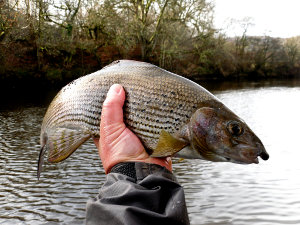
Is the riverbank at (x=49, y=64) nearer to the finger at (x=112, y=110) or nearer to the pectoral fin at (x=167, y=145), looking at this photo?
the finger at (x=112, y=110)

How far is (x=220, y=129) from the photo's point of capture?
2219 mm

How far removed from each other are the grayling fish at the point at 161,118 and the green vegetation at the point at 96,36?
22.5 metres

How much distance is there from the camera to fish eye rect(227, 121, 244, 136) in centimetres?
217

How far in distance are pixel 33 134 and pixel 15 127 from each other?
165 centimetres

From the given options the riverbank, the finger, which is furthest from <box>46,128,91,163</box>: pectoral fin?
the riverbank

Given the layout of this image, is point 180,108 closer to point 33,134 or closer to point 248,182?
point 248,182

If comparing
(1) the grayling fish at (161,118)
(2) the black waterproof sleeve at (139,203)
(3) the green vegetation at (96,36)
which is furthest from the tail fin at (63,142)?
(3) the green vegetation at (96,36)

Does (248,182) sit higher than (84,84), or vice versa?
(84,84)

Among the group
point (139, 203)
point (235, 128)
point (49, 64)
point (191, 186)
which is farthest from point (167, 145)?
point (49, 64)

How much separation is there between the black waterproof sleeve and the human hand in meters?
0.36

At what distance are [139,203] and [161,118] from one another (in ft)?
2.95

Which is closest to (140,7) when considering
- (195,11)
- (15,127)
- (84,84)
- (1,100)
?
(195,11)

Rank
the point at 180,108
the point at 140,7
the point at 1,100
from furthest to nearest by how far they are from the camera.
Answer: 1. the point at 140,7
2. the point at 1,100
3. the point at 180,108

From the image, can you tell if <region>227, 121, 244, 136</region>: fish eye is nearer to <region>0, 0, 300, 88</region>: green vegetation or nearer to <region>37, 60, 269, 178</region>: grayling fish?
<region>37, 60, 269, 178</region>: grayling fish
